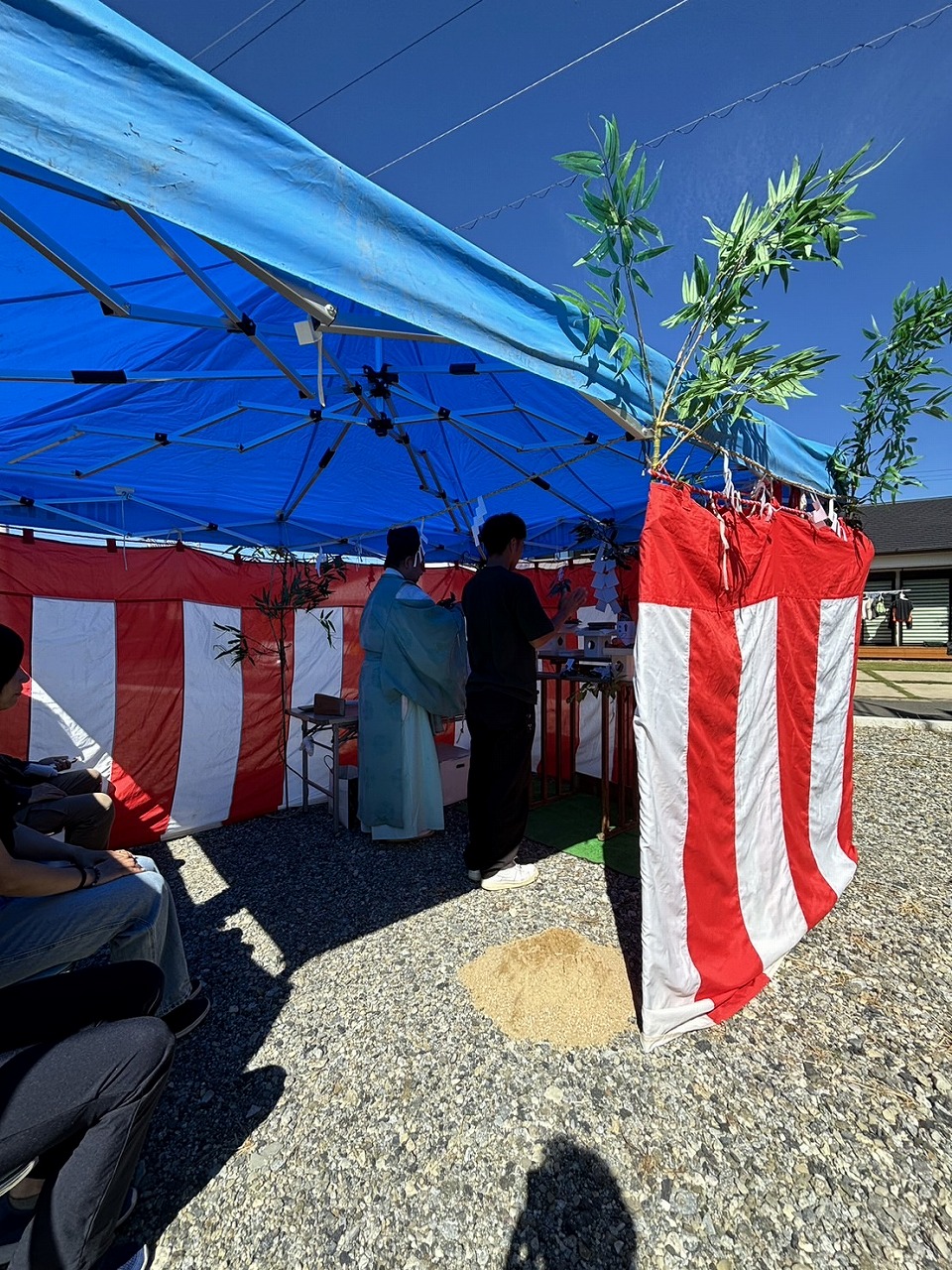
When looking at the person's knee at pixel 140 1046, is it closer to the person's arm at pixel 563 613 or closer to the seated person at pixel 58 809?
the seated person at pixel 58 809

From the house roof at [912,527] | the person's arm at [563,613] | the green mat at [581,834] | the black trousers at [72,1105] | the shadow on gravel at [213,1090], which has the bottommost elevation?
the green mat at [581,834]

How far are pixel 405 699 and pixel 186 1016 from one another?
1924 millimetres

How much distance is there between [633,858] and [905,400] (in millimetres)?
2922

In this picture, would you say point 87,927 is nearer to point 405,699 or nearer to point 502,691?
point 502,691

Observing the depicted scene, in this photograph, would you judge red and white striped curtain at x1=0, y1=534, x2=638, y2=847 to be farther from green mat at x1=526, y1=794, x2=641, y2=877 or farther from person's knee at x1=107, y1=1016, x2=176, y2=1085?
person's knee at x1=107, y1=1016, x2=176, y2=1085

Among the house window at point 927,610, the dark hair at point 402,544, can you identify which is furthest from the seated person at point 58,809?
the house window at point 927,610

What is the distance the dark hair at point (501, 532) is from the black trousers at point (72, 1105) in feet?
7.57

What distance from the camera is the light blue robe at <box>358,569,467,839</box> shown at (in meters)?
3.43

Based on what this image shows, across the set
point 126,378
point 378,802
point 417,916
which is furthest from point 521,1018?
point 126,378

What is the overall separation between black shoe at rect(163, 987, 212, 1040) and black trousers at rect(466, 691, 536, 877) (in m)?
1.43

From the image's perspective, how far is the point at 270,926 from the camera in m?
2.67

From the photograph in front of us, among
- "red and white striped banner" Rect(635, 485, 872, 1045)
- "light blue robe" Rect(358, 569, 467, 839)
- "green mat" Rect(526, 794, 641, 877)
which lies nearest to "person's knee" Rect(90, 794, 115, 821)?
"light blue robe" Rect(358, 569, 467, 839)

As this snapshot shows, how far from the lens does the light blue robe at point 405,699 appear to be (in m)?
3.43

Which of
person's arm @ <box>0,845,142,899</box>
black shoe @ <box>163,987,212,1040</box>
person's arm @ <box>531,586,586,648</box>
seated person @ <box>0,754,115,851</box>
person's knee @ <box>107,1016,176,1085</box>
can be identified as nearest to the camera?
person's knee @ <box>107,1016,176,1085</box>
